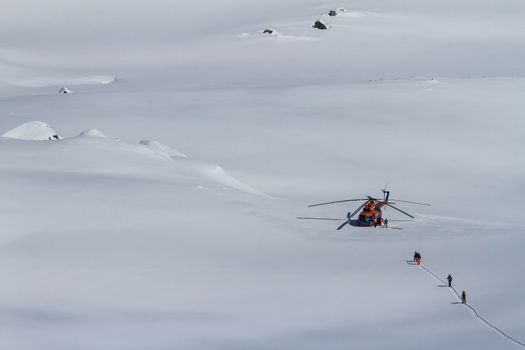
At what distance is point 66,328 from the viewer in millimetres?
19750

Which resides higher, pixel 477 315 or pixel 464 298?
pixel 464 298

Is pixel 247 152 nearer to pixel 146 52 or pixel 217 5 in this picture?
pixel 146 52

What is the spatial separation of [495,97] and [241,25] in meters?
52.7

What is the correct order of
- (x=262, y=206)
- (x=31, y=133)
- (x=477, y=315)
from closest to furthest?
(x=477, y=315), (x=262, y=206), (x=31, y=133)

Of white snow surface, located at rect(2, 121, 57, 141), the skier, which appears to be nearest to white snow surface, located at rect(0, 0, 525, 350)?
white snow surface, located at rect(2, 121, 57, 141)

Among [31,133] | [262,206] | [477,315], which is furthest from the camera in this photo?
[31,133]

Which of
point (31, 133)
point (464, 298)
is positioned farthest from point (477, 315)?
point (31, 133)

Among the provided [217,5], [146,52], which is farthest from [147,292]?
[217,5]

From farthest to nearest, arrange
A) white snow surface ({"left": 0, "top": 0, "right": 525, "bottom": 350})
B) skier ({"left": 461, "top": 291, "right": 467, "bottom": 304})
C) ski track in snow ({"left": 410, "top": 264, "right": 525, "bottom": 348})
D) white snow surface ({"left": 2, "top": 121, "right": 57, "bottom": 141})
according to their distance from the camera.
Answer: white snow surface ({"left": 2, "top": 121, "right": 57, "bottom": 141}) < skier ({"left": 461, "top": 291, "right": 467, "bottom": 304}) < white snow surface ({"left": 0, "top": 0, "right": 525, "bottom": 350}) < ski track in snow ({"left": 410, "top": 264, "right": 525, "bottom": 348})

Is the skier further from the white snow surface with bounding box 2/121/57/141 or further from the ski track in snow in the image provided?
the white snow surface with bounding box 2/121/57/141

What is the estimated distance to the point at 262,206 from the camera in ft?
106

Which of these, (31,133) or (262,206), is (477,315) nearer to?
(262,206)

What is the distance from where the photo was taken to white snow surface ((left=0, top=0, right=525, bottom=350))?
68.8 feet

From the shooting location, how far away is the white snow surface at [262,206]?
68.8ft
